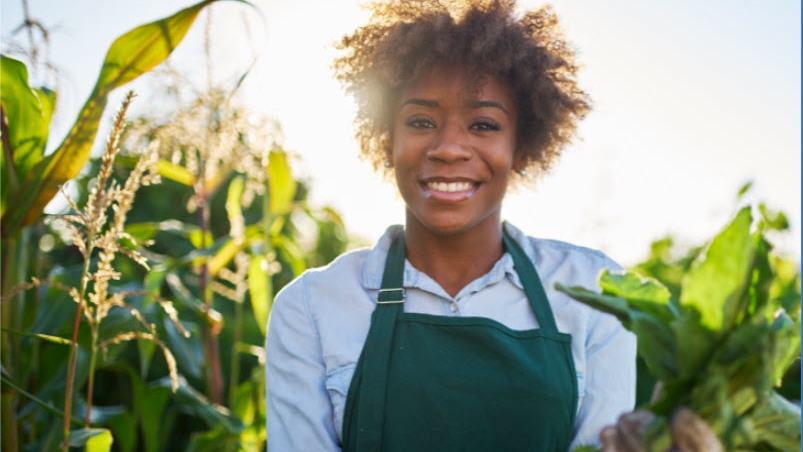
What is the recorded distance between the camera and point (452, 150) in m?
1.63

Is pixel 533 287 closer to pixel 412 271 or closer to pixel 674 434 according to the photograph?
pixel 412 271

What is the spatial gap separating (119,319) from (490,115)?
3.52 feet

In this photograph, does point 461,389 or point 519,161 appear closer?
point 461,389

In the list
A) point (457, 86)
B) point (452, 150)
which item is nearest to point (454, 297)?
point (452, 150)

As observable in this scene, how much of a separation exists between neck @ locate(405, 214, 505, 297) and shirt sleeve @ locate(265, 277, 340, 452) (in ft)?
0.95

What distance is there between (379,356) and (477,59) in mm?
688

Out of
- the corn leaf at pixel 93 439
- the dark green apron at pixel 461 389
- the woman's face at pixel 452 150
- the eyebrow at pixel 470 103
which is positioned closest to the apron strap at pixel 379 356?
the dark green apron at pixel 461 389

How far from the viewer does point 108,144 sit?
1408 millimetres

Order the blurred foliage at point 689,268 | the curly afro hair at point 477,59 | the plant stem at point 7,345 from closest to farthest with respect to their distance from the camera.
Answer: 1. the plant stem at point 7,345
2. the curly afro hair at point 477,59
3. the blurred foliage at point 689,268

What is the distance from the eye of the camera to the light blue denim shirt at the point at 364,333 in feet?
5.27

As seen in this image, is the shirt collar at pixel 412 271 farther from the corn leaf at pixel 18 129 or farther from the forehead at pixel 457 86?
the corn leaf at pixel 18 129

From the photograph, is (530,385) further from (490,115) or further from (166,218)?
(166,218)

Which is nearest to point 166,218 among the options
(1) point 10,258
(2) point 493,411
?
(1) point 10,258

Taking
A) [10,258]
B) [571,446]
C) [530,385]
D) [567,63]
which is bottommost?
[571,446]
